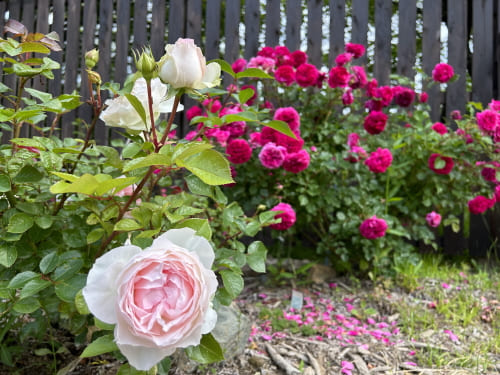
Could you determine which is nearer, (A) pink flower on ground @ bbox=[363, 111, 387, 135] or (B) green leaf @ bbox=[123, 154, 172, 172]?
(B) green leaf @ bbox=[123, 154, 172, 172]

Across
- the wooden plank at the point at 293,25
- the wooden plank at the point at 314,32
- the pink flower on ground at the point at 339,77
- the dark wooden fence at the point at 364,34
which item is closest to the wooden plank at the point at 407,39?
the dark wooden fence at the point at 364,34

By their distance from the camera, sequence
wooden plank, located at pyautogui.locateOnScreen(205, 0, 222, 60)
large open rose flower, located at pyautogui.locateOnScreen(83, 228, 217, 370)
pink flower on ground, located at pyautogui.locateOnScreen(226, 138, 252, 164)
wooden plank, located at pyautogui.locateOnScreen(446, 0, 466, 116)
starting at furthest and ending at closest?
wooden plank, located at pyautogui.locateOnScreen(205, 0, 222, 60), wooden plank, located at pyautogui.locateOnScreen(446, 0, 466, 116), pink flower on ground, located at pyautogui.locateOnScreen(226, 138, 252, 164), large open rose flower, located at pyautogui.locateOnScreen(83, 228, 217, 370)

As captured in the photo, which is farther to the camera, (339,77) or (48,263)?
(339,77)

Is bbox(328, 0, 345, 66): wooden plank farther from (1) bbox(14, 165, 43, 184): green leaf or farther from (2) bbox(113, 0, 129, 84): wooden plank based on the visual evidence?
(1) bbox(14, 165, 43, 184): green leaf

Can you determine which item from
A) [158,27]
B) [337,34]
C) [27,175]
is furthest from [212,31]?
Result: [27,175]

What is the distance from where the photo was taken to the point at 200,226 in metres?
0.68

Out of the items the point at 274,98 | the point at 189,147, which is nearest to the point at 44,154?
the point at 189,147

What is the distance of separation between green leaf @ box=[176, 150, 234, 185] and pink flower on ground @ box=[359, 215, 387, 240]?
5.20 ft

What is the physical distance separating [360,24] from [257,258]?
8.06 ft

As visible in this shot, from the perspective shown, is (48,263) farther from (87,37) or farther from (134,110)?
(87,37)

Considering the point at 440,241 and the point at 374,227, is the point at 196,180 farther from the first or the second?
the point at 440,241

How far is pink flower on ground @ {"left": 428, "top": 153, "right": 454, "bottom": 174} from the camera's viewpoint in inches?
87.7

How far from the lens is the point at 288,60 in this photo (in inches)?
89.9

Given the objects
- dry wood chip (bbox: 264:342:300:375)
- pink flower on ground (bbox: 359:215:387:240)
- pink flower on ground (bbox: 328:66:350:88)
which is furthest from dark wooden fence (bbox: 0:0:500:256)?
dry wood chip (bbox: 264:342:300:375)
